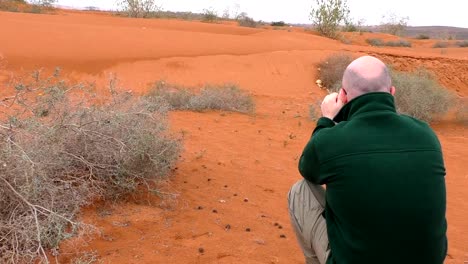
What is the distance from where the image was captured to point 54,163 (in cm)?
361

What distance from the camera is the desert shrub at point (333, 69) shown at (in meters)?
16.0

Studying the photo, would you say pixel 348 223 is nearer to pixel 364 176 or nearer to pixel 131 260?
pixel 364 176

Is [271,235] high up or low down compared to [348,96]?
down

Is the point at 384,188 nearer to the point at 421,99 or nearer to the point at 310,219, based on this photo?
the point at 310,219

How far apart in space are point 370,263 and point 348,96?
2.65 ft

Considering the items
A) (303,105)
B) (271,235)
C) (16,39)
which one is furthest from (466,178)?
(16,39)

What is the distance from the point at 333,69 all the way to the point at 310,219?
47.2 ft

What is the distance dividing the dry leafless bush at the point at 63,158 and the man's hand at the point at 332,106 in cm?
168

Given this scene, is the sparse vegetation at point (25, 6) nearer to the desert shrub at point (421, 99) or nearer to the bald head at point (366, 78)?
the desert shrub at point (421, 99)

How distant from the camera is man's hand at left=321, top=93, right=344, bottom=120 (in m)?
2.60

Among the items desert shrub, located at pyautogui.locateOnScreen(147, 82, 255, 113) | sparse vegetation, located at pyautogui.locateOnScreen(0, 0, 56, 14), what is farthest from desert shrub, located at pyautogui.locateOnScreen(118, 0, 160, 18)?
desert shrub, located at pyautogui.locateOnScreen(147, 82, 255, 113)

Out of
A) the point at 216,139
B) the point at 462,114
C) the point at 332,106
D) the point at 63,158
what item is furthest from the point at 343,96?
the point at 462,114

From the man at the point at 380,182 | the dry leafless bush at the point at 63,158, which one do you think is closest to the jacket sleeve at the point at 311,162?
the man at the point at 380,182

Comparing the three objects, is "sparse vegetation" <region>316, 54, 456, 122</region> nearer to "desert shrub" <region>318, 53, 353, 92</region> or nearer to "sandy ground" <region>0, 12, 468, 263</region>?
"sandy ground" <region>0, 12, 468, 263</region>
